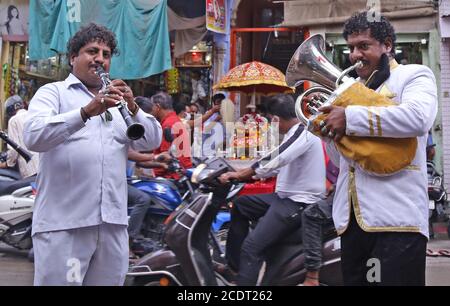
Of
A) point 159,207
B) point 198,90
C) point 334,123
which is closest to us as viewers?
point 334,123

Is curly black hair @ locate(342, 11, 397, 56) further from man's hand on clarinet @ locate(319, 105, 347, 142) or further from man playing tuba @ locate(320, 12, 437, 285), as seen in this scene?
man's hand on clarinet @ locate(319, 105, 347, 142)

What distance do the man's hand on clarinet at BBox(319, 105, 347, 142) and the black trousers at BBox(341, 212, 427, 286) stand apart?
1.23 feet

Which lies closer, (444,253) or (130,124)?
(130,124)

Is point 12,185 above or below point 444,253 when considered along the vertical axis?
above

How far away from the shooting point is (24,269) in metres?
6.10

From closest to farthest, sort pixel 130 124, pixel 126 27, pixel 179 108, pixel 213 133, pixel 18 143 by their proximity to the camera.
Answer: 1. pixel 130 124
2. pixel 18 143
3. pixel 213 133
4. pixel 126 27
5. pixel 179 108

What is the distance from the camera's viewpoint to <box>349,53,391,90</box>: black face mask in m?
2.41

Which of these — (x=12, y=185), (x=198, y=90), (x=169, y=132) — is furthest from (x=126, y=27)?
(x=12, y=185)

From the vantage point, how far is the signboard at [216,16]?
954 centimetres

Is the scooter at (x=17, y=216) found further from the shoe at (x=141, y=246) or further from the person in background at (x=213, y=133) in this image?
the person in background at (x=213, y=133)

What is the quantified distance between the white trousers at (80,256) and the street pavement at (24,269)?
10.1ft

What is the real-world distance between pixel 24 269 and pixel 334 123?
15.9 ft

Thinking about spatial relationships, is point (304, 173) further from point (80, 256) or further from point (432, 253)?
point (432, 253)
